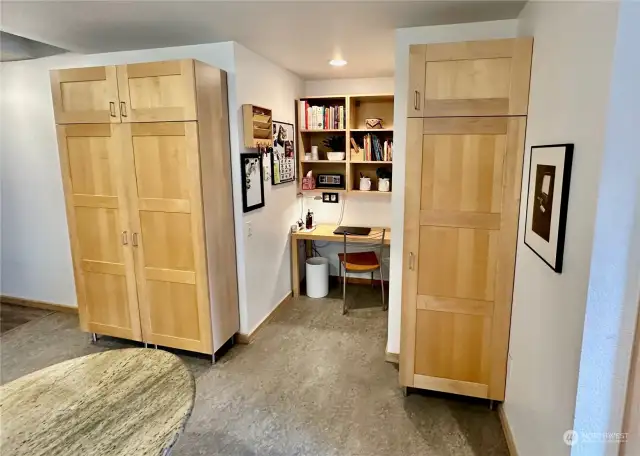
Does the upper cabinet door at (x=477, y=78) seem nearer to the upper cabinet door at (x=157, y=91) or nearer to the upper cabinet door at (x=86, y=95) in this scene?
the upper cabinet door at (x=157, y=91)

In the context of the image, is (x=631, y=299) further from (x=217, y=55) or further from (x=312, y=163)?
(x=312, y=163)

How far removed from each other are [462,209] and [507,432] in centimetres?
127

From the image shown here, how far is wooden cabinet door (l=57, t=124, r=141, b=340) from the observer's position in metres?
2.80

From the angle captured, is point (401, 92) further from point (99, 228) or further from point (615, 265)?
point (99, 228)

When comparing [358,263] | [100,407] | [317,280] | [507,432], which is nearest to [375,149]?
[358,263]

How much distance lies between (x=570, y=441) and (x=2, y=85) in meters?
4.84

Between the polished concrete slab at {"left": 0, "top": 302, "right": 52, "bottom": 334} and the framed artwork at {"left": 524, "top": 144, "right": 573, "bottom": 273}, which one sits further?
the polished concrete slab at {"left": 0, "top": 302, "right": 52, "bottom": 334}

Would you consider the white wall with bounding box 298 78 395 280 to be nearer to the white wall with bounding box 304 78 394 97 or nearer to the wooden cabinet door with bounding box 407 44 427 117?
the white wall with bounding box 304 78 394 97

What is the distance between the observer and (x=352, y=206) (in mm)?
4488

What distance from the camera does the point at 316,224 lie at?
460cm

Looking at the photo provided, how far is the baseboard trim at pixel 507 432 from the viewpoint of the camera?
78.8 inches

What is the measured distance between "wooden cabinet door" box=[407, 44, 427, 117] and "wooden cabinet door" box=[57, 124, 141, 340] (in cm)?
203

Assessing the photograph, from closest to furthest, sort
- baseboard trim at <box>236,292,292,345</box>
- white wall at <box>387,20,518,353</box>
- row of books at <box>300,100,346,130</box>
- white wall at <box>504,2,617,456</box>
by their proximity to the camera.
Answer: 1. white wall at <box>504,2,617,456</box>
2. white wall at <box>387,20,518,353</box>
3. baseboard trim at <box>236,292,292,345</box>
4. row of books at <box>300,100,346,130</box>

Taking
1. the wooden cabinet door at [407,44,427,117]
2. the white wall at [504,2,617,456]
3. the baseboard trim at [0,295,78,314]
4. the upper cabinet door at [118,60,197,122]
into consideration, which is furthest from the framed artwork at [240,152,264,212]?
the baseboard trim at [0,295,78,314]
